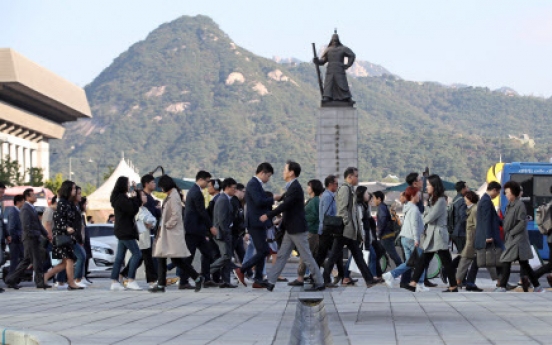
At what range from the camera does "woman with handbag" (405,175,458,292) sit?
701 inches

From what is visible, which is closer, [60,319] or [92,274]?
[60,319]

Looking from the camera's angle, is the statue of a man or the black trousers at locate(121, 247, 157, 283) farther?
the statue of a man

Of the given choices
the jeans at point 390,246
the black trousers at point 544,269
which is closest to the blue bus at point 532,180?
the jeans at point 390,246

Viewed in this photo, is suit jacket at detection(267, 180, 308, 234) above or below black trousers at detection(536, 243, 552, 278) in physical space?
above

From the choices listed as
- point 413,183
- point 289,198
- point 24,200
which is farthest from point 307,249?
point 24,200

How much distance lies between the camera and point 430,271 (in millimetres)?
20828

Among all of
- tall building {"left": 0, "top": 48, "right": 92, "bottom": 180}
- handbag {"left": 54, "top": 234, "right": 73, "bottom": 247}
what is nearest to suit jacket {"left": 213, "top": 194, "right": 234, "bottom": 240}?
handbag {"left": 54, "top": 234, "right": 73, "bottom": 247}

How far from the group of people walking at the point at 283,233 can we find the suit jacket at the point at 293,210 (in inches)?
0.6

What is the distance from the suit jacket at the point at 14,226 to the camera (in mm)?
21203

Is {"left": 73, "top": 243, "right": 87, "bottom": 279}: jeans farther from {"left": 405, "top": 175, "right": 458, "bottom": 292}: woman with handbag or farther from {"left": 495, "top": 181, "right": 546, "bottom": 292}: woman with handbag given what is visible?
{"left": 495, "top": 181, "right": 546, "bottom": 292}: woman with handbag

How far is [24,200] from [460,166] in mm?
176276

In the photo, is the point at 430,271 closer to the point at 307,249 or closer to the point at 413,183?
the point at 413,183

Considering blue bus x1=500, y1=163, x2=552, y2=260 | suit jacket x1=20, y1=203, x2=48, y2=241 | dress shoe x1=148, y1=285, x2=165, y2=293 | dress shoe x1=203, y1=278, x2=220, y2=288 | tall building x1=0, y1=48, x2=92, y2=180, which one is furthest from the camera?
tall building x1=0, y1=48, x2=92, y2=180

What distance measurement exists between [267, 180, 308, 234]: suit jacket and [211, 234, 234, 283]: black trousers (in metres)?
1.71
